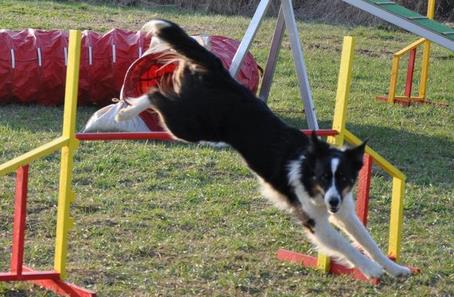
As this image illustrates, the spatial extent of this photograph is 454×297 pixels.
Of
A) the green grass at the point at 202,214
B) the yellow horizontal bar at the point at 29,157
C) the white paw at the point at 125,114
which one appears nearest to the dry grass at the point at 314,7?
the green grass at the point at 202,214

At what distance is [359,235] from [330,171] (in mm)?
623

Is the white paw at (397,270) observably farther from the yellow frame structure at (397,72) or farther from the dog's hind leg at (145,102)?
the yellow frame structure at (397,72)

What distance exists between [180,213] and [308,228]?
2.24 m

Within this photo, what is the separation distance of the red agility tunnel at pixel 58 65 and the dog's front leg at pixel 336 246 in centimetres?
598

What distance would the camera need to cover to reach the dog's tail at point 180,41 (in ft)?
Result: 20.2

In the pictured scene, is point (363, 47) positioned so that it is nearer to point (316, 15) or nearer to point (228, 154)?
point (316, 15)

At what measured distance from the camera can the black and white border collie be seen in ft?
18.6

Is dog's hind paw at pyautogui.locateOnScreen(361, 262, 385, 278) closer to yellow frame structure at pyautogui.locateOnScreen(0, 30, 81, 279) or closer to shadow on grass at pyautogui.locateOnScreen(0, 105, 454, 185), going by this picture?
yellow frame structure at pyautogui.locateOnScreen(0, 30, 81, 279)

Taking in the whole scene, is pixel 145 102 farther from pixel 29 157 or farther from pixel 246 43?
pixel 246 43

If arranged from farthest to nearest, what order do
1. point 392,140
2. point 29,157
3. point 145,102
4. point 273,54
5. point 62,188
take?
point 392,140
point 273,54
point 145,102
point 62,188
point 29,157

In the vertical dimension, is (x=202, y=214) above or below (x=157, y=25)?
below

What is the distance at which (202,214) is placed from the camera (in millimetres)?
7902

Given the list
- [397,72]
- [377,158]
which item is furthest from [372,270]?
[397,72]

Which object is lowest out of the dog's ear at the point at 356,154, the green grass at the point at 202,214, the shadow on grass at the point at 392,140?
the green grass at the point at 202,214
